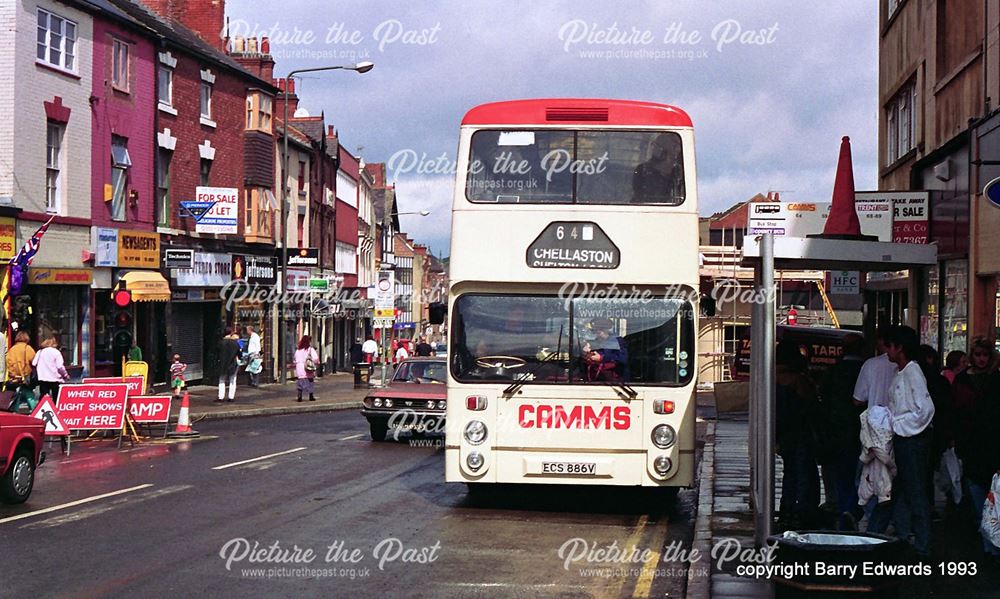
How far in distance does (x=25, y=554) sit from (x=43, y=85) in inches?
833

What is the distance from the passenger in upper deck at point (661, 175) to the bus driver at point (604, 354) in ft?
4.84

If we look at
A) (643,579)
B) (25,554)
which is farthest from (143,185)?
(643,579)

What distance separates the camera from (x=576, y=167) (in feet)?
43.7

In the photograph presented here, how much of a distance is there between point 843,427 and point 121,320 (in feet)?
74.5

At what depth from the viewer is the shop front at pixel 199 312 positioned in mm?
36875

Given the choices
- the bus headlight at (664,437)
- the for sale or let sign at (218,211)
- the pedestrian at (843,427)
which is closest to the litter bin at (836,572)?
the pedestrian at (843,427)

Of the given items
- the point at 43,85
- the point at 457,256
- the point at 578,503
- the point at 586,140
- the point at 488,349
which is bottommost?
the point at 578,503

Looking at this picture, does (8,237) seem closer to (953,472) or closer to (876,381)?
(953,472)

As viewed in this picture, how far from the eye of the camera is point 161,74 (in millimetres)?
36000

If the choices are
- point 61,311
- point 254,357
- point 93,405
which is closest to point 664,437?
point 93,405

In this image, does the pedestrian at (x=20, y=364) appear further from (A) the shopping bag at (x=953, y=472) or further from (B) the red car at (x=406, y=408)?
(A) the shopping bag at (x=953, y=472)

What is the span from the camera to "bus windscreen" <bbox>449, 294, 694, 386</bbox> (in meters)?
13.2

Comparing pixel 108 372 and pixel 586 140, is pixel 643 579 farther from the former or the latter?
pixel 108 372

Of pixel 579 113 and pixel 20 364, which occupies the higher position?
pixel 579 113
